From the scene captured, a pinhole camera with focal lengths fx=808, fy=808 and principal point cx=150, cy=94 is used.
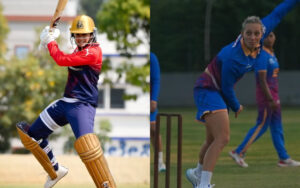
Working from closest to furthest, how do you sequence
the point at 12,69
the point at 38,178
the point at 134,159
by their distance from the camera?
the point at 38,178 < the point at 134,159 < the point at 12,69

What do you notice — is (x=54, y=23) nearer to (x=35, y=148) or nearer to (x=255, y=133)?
(x=35, y=148)

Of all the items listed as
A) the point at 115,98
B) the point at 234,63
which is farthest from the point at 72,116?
the point at 115,98

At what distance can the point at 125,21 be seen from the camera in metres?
17.2

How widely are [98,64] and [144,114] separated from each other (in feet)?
52.9

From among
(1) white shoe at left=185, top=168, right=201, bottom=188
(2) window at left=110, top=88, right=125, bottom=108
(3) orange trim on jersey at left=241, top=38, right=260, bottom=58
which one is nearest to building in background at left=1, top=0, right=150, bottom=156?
(2) window at left=110, top=88, right=125, bottom=108

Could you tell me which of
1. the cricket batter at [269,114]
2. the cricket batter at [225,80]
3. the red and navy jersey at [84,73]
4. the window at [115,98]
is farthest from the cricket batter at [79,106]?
the window at [115,98]

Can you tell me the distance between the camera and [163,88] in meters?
6.62

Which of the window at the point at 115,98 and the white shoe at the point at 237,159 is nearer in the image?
the white shoe at the point at 237,159

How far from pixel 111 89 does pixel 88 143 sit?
16.2m

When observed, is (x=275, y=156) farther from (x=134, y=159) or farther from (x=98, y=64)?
(x=134, y=159)

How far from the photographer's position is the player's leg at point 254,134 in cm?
635

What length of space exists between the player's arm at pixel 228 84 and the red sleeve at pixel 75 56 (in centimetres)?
101

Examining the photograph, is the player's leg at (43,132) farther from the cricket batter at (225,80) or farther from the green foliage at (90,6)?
the green foliage at (90,6)

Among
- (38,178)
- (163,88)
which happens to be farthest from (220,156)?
(38,178)
